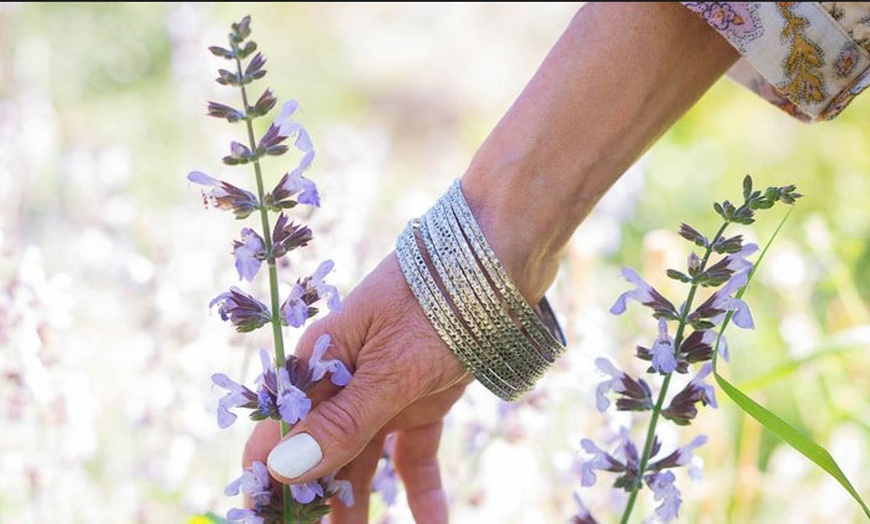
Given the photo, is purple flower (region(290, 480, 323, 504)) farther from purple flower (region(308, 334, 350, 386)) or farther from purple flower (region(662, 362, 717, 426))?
purple flower (region(662, 362, 717, 426))

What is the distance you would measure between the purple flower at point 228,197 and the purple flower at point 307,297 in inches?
3.7

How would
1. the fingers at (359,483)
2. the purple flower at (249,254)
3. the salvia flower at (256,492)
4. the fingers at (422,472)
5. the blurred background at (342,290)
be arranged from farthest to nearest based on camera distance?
1. the blurred background at (342,290)
2. the fingers at (422,472)
3. the fingers at (359,483)
4. the salvia flower at (256,492)
5. the purple flower at (249,254)

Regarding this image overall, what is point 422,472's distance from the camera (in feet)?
5.30

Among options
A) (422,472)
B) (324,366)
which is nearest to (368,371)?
(324,366)

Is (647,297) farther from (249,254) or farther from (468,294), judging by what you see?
(249,254)

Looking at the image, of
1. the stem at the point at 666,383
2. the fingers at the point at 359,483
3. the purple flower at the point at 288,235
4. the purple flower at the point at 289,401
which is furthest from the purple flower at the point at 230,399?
the stem at the point at 666,383

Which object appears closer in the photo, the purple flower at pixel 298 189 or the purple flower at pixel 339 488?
the purple flower at pixel 298 189

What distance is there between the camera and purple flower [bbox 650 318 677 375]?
1.21 metres

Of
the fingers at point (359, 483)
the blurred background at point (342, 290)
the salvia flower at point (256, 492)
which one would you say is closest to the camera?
the salvia flower at point (256, 492)

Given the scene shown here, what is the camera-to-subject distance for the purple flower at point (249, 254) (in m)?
1.15

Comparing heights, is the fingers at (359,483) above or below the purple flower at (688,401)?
below

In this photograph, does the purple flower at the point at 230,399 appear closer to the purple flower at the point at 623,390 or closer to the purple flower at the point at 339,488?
the purple flower at the point at 339,488

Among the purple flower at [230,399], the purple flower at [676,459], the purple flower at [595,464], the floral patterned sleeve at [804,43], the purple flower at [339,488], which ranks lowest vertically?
the purple flower at [339,488]

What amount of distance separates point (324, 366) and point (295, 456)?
10 centimetres
